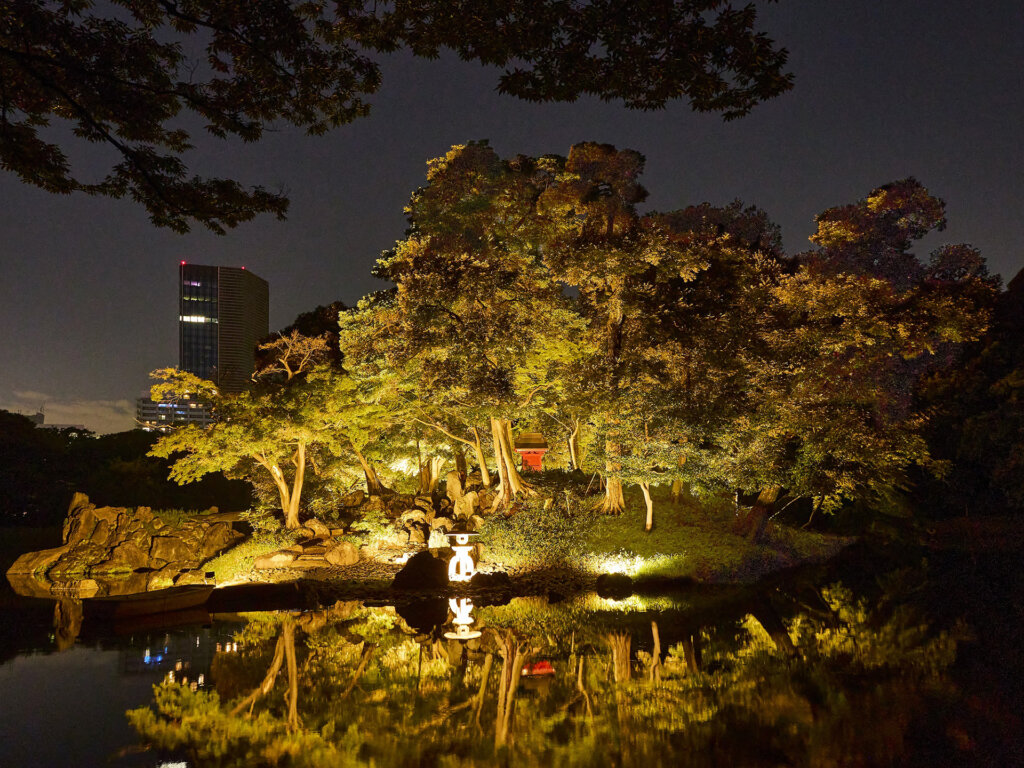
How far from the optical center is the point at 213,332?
7850 cm

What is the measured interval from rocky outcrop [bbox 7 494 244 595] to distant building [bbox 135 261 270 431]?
307 centimetres

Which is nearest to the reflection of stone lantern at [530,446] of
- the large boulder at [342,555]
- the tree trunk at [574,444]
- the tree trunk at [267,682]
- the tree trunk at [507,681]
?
the tree trunk at [574,444]

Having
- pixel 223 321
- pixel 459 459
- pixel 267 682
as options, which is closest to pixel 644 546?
pixel 459 459

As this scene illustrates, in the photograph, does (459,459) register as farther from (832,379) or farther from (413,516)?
(832,379)

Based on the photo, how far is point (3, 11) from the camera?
597 centimetres

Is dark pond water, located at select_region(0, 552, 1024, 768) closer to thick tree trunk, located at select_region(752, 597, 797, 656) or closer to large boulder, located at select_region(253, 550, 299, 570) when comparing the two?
thick tree trunk, located at select_region(752, 597, 797, 656)

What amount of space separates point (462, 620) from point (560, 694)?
13.3 ft

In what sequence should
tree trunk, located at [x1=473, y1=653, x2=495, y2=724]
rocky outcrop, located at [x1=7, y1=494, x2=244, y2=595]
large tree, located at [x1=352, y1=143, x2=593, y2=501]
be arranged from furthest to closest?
large tree, located at [x1=352, y1=143, x2=593, y2=501], rocky outcrop, located at [x1=7, y1=494, x2=244, y2=595], tree trunk, located at [x1=473, y1=653, x2=495, y2=724]

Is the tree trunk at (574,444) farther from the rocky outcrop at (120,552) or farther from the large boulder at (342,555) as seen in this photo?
the rocky outcrop at (120,552)

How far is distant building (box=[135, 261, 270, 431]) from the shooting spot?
19.7 metres

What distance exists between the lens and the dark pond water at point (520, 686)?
597cm

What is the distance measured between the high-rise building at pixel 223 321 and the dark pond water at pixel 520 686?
10.1 metres

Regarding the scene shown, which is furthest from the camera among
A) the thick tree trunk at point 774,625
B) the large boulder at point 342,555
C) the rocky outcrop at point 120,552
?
the large boulder at point 342,555

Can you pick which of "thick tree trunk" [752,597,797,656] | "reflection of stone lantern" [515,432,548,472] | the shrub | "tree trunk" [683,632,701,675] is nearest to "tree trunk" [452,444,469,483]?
"reflection of stone lantern" [515,432,548,472]
